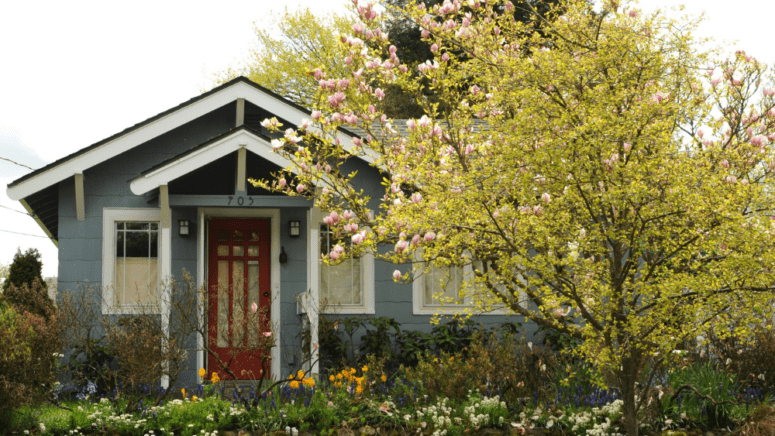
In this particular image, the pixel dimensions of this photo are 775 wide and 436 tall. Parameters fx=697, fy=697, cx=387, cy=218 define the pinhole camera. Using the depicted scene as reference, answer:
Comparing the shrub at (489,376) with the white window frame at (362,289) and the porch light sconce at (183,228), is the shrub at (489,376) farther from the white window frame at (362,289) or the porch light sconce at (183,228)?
the porch light sconce at (183,228)

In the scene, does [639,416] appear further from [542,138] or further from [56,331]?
[56,331]

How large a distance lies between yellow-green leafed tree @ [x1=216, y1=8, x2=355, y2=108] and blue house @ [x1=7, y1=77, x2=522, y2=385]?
13.9 m

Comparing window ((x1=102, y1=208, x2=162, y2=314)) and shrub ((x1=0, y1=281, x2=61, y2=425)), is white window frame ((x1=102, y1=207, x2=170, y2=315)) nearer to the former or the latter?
window ((x1=102, y1=208, x2=162, y2=314))

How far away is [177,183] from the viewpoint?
32.3 feet

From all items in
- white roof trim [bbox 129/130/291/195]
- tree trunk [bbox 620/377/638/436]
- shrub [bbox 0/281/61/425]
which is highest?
white roof trim [bbox 129/130/291/195]

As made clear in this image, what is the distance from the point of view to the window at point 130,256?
374 inches

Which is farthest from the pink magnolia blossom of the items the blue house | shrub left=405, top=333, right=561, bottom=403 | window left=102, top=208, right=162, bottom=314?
window left=102, top=208, right=162, bottom=314

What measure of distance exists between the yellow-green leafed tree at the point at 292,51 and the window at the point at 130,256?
46.9ft

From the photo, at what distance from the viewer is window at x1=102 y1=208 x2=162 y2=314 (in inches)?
374

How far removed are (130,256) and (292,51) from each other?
1664 centimetres

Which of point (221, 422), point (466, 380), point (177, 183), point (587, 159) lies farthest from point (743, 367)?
point (177, 183)

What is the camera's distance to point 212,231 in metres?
10.0

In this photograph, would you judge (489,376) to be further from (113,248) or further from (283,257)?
(113,248)

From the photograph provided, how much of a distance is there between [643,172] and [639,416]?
3067 mm
